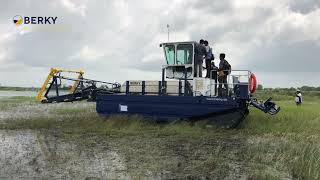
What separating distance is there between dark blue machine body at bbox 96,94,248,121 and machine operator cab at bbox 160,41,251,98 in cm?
61

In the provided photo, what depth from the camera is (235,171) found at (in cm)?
943

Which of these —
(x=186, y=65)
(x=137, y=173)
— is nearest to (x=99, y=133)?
(x=186, y=65)

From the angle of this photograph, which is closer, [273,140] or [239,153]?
[239,153]

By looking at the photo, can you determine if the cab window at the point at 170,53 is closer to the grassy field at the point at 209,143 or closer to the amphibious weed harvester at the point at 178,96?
the amphibious weed harvester at the point at 178,96

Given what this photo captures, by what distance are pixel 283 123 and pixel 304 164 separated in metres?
8.81

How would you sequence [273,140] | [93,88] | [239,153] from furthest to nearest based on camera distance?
[93,88] → [273,140] → [239,153]

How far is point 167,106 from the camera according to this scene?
58.9ft

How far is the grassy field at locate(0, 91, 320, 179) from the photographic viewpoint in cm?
944

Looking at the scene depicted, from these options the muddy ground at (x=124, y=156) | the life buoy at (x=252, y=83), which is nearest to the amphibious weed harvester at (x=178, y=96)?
the life buoy at (x=252, y=83)

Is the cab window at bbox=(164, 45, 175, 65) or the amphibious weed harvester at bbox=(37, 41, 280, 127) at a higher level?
the cab window at bbox=(164, 45, 175, 65)

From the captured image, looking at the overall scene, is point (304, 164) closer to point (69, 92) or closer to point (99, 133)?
point (99, 133)

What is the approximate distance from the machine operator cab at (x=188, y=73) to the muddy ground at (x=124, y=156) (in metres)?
3.02

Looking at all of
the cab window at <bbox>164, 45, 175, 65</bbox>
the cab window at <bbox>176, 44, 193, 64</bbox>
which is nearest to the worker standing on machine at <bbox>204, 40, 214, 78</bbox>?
the cab window at <bbox>176, 44, 193, 64</bbox>

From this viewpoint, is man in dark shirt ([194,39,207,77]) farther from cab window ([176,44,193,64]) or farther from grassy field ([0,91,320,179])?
grassy field ([0,91,320,179])
